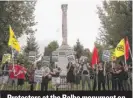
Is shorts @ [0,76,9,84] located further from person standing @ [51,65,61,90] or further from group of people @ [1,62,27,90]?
person standing @ [51,65,61,90]

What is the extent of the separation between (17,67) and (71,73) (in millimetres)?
2596

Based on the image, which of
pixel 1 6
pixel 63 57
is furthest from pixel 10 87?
pixel 1 6

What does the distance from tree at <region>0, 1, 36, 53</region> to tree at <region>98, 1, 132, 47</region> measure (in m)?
7.47

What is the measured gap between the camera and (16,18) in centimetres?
3334

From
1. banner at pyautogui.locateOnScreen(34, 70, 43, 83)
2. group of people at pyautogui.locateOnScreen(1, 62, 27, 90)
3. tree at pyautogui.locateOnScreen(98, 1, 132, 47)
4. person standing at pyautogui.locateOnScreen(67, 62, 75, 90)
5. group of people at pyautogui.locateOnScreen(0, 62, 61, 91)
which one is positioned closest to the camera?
group of people at pyautogui.locateOnScreen(0, 62, 61, 91)

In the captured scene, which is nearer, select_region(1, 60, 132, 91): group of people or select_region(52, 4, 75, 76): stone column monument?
select_region(1, 60, 132, 91): group of people

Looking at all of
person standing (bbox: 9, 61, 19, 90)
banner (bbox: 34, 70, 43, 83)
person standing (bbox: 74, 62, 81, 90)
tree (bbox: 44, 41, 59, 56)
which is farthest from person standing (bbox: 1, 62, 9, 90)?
tree (bbox: 44, 41, 59, 56)

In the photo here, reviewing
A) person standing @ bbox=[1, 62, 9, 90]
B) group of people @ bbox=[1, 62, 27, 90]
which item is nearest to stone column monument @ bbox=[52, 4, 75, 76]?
person standing @ bbox=[1, 62, 9, 90]

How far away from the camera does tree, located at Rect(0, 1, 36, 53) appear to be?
3206 cm

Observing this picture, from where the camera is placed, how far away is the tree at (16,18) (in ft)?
105

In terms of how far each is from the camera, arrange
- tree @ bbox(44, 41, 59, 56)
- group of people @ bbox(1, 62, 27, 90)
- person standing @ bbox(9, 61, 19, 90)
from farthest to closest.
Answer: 1. tree @ bbox(44, 41, 59, 56)
2. group of people @ bbox(1, 62, 27, 90)
3. person standing @ bbox(9, 61, 19, 90)

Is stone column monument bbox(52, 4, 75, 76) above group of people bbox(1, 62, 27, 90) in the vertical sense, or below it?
above

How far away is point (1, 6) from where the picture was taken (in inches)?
1277

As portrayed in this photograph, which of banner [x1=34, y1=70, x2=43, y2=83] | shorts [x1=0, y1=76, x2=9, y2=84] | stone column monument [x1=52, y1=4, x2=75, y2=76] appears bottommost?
shorts [x1=0, y1=76, x2=9, y2=84]
